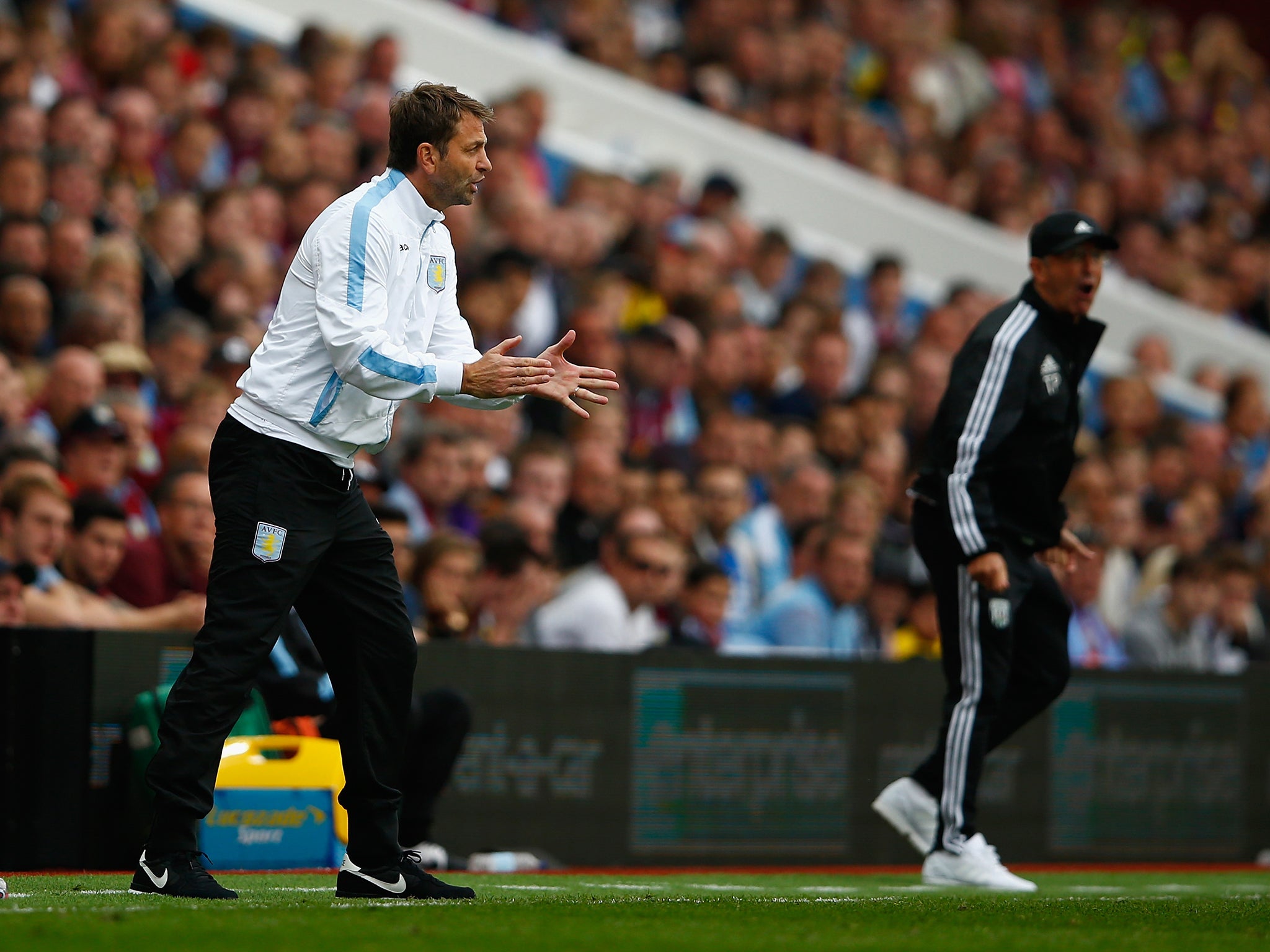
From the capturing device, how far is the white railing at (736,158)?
52.2 ft

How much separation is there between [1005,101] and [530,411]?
931 centimetres

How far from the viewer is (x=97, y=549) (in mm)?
8469

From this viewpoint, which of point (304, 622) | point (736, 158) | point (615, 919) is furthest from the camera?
point (736, 158)

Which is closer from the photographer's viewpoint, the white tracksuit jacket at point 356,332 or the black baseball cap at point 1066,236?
the white tracksuit jacket at point 356,332

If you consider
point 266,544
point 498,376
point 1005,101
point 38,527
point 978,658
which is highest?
point 1005,101

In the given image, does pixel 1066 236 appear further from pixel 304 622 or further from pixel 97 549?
pixel 97 549

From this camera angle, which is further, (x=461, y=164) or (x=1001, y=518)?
(x=1001, y=518)

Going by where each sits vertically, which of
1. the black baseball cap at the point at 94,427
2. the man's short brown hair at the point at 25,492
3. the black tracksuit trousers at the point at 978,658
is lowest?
the black tracksuit trousers at the point at 978,658

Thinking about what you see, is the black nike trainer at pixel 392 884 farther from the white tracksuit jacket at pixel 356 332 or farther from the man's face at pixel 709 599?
the man's face at pixel 709 599

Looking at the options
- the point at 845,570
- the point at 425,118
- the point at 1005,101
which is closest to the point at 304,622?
the point at 425,118

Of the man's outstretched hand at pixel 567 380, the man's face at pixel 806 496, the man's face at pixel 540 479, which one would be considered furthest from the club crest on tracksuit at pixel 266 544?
the man's face at pixel 806 496

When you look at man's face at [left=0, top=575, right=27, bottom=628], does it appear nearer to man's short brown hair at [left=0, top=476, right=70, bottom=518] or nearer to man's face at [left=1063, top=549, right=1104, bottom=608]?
man's short brown hair at [left=0, top=476, right=70, bottom=518]

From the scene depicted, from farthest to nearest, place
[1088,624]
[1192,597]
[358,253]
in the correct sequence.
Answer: [1088,624] < [1192,597] < [358,253]

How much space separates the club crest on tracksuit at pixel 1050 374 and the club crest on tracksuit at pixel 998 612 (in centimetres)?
83
